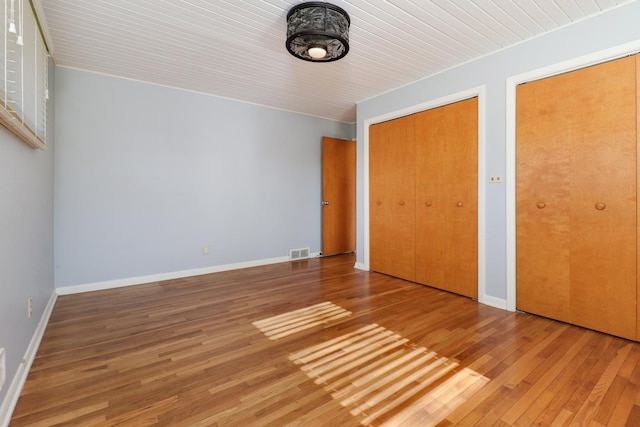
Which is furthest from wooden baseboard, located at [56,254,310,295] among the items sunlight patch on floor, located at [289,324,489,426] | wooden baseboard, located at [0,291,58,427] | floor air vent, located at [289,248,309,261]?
sunlight patch on floor, located at [289,324,489,426]

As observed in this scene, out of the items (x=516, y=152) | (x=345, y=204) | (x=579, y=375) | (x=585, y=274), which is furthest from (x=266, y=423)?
(x=345, y=204)

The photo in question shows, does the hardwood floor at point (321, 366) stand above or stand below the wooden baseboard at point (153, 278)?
below

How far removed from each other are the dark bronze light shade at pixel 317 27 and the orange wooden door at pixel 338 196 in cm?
310

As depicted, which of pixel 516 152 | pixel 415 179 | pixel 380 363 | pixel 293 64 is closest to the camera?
pixel 380 363

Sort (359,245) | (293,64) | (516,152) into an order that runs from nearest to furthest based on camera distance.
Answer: (516,152), (293,64), (359,245)

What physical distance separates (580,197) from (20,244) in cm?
405

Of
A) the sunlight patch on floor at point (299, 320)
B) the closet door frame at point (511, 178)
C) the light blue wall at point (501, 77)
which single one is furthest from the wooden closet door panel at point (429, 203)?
the sunlight patch on floor at point (299, 320)

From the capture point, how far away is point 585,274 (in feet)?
8.08

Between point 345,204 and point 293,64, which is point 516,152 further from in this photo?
point 345,204

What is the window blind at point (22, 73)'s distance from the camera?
1462mm

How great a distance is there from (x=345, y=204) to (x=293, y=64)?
9.80 ft

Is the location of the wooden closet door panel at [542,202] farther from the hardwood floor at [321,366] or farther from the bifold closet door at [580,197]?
the hardwood floor at [321,366]

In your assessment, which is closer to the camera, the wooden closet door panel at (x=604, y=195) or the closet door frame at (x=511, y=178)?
the wooden closet door panel at (x=604, y=195)

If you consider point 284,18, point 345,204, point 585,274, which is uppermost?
point 284,18
